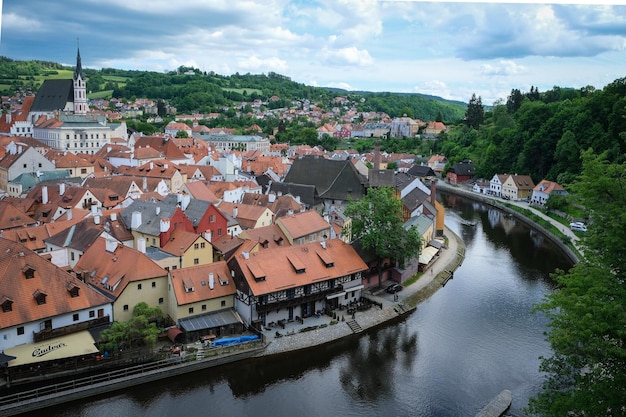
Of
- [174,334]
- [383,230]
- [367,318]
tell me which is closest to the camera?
[174,334]

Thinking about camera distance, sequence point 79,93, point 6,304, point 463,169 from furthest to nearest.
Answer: point 463,169
point 79,93
point 6,304

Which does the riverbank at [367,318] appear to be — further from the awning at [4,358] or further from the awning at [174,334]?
the awning at [4,358]

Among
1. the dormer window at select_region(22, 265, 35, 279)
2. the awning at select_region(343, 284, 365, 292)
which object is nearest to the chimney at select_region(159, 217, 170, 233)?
the dormer window at select_region(22, 265, 35, 279)

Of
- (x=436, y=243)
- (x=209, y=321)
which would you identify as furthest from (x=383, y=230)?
(x=209, y=321)

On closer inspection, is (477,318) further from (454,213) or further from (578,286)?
(454,213)

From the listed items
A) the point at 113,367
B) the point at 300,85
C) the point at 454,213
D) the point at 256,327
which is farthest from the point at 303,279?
the point at 300,85

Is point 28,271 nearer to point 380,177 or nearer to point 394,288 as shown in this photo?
point 394,288

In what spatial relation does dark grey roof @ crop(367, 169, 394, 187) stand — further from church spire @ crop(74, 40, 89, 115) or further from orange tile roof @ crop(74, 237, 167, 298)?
church spire @ crop(74, 40, 89, 115)
